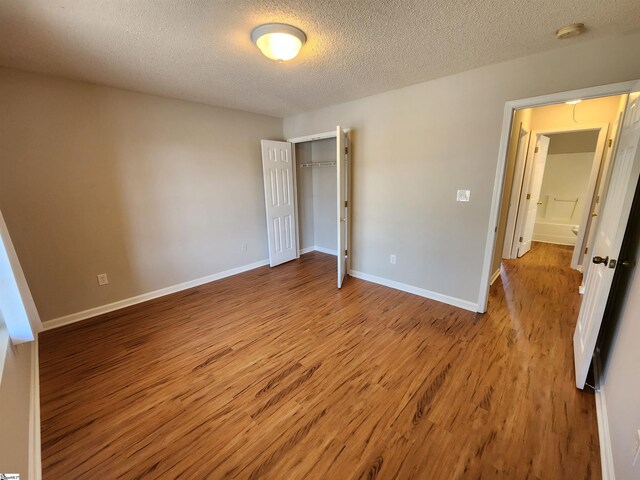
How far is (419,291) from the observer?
3191mm

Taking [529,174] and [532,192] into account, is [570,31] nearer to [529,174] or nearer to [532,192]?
[529,174]

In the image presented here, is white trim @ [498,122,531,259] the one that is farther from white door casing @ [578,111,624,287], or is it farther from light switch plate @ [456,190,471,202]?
light switch plate @ [456,190,471,202]

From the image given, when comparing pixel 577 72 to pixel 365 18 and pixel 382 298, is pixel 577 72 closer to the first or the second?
pixel 365 18

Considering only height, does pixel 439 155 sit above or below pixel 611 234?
above

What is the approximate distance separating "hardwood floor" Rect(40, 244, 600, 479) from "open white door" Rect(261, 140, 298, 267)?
5.00 ft

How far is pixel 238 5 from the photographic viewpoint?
4.77 feet

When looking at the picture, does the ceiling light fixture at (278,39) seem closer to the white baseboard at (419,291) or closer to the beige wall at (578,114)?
the white baseboard at (419,291)

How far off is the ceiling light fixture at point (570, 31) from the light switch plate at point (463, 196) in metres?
1.26

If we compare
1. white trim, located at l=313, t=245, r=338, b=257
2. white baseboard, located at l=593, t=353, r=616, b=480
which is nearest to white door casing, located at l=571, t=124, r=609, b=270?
white baseboard, located at l=593, t=353, r=616, b=480

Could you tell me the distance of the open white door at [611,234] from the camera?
1466mm

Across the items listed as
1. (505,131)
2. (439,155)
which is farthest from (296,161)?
(505,131)

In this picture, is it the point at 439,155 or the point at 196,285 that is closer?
the point at 439,155

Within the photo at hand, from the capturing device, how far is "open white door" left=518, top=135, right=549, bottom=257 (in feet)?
13.7

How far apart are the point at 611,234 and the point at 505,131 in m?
1.18
